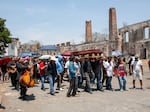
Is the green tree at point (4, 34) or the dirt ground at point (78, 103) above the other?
the green tree at point (4, 34)

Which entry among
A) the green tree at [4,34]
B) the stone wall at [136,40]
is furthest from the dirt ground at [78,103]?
the stone wall at [136,40]

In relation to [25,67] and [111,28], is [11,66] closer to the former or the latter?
[25,67]

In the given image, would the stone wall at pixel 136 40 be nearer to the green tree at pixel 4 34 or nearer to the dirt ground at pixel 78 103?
the green tree at pixel 4 34

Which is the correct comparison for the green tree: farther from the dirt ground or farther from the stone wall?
the dirt ground

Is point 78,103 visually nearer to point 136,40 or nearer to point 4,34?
point 4,34

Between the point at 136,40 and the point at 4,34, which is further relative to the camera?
the point at 136,40

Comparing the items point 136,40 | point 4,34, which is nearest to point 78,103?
point 4,34

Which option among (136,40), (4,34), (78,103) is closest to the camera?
(78,103)

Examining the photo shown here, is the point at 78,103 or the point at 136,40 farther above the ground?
the point at 136,40

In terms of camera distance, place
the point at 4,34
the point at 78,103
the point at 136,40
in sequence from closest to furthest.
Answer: the point at 78,103 < the point at 4,34 < the point at 136,40

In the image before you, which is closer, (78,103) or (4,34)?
(78,103)

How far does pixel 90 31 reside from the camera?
260 ft

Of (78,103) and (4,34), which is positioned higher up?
(4,34)

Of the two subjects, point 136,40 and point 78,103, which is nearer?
point 78,103
